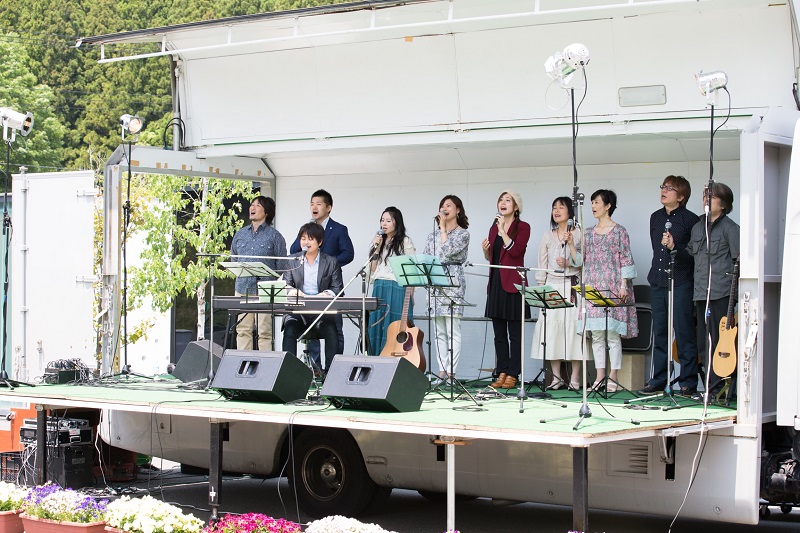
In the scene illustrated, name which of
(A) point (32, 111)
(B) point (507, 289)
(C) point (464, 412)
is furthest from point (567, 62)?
(A) point (32, 111)

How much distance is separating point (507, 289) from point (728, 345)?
8.70ft

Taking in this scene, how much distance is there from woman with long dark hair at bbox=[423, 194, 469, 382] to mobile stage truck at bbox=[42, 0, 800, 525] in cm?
63

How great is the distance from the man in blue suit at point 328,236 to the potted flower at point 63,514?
12.3ft

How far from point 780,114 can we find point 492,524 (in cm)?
375

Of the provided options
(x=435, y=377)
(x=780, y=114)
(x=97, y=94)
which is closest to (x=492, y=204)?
(x=435, y=377)

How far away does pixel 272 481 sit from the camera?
11266mm

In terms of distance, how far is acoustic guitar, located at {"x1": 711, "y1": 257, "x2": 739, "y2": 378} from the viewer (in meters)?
7.50

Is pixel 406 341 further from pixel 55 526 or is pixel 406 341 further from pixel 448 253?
pixel 55 526

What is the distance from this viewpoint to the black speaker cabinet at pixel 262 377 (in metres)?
7.94

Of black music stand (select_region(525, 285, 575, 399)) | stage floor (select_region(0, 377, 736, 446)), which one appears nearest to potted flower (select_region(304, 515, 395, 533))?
stage floor (select_region(0, 377, 736, 446))

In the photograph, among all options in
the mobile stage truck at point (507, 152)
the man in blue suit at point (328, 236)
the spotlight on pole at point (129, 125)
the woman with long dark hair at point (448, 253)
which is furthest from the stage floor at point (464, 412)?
the spotlight on pole at point (129, 125)

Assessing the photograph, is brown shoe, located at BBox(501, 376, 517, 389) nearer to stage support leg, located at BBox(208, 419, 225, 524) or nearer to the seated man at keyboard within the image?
the seated man at keyboard

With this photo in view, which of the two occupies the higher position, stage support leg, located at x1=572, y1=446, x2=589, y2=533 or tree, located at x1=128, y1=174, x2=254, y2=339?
tree, located at x1=128, y1=174, x2=254, y2=339

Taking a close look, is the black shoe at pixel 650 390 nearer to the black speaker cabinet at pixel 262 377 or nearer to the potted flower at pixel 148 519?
the black speaker cabinet at pixel 262 377
